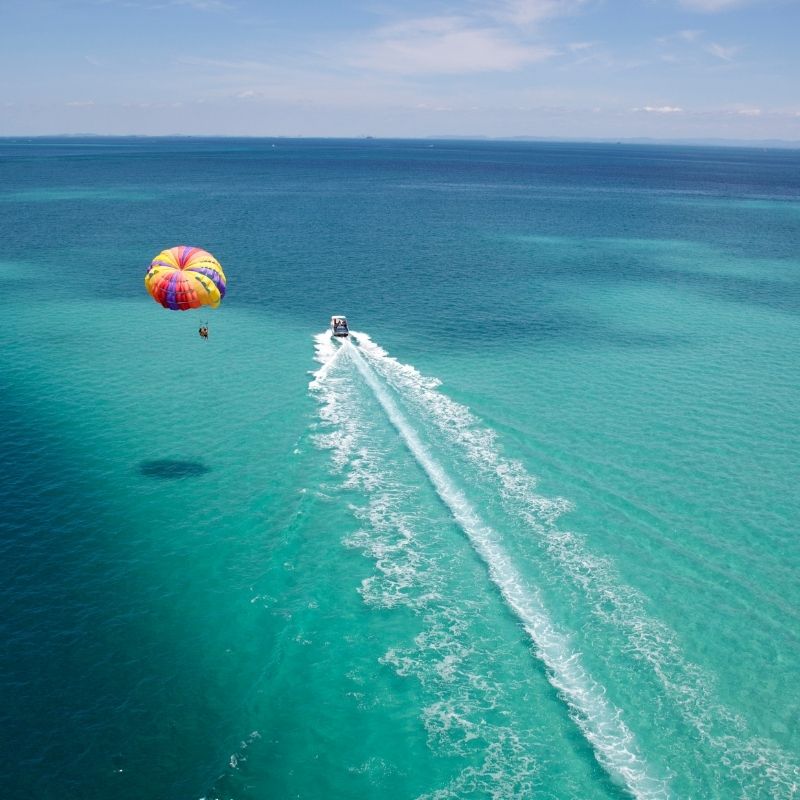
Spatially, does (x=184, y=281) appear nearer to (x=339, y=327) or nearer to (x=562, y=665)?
(x=339, y=327)

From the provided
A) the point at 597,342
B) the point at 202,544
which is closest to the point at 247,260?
the point at 597,342

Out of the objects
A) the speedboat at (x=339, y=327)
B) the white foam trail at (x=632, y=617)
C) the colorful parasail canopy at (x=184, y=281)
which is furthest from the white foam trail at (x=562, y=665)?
the speedboat at (x=339, y=327)

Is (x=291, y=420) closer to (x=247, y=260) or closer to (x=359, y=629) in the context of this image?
(x=359, y=629)

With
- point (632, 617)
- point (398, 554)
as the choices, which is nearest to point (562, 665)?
point (632, 617)

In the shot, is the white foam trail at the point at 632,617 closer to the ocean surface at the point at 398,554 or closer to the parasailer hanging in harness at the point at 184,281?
the ocean surface at the point at 398,554

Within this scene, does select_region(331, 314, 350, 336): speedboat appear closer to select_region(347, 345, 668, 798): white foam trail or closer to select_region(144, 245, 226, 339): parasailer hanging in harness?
select_region(144, 245, 226, 339): parasailer hanging in harness

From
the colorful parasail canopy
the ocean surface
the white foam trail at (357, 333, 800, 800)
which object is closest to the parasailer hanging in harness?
the colorful parasail canopy
